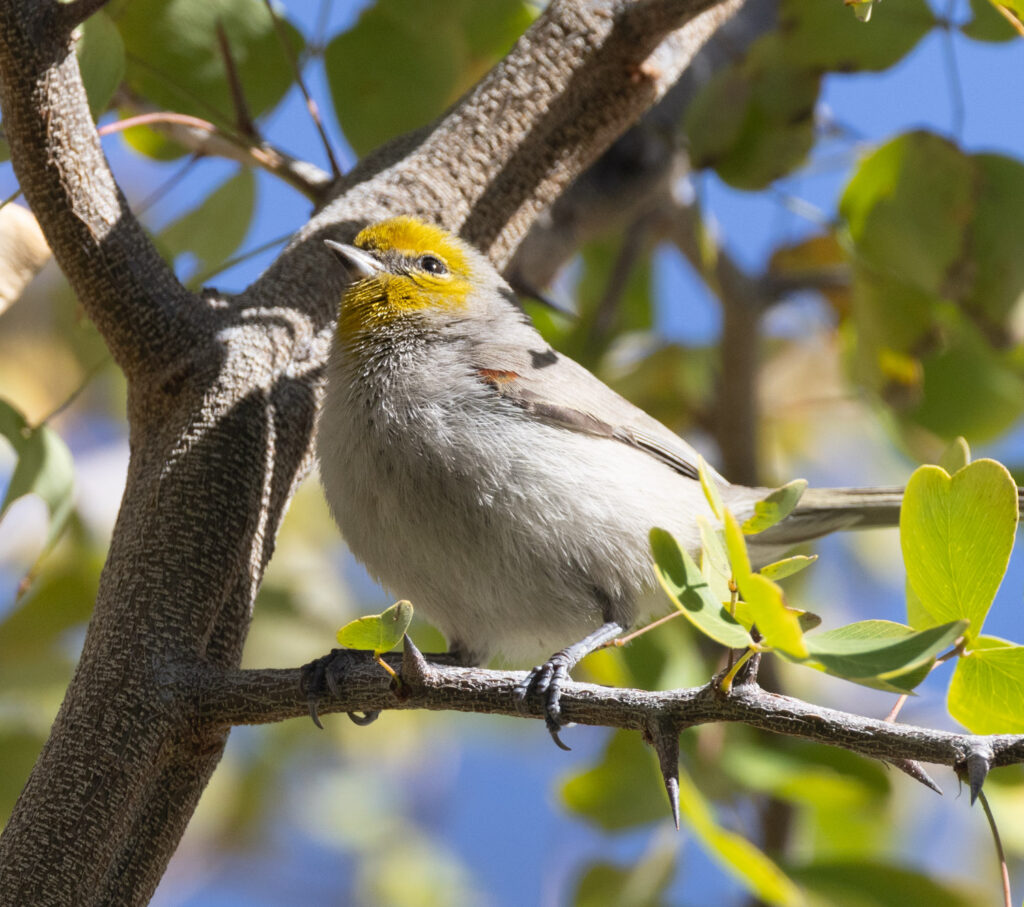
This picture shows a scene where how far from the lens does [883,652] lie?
48.9 inches

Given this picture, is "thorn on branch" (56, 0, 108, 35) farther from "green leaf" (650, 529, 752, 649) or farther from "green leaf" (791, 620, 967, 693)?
"green leaf" (791, 620, 967, 693)

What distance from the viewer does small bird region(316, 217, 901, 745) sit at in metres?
2.37

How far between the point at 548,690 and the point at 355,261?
1326 mm

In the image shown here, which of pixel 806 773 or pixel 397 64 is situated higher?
pixel 397 64

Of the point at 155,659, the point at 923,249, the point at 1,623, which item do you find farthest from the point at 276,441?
the point at 923,249

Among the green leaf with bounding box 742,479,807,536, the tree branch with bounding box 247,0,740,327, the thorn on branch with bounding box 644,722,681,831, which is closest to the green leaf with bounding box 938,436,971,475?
the green leaf with bounding box 742,479,807,536

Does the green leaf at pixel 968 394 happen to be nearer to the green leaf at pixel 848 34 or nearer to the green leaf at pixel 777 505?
the green leaf at pixel 848 34

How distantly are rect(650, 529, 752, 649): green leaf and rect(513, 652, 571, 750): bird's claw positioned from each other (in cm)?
30

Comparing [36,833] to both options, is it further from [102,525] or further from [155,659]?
[102,525]

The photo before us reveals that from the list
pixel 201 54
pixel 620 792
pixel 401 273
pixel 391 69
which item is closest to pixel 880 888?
pixel 620 792

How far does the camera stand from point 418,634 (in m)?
3.09

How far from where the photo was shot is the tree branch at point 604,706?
1.38m

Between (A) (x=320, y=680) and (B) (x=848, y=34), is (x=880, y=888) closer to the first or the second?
(A) (x=320, y=680)

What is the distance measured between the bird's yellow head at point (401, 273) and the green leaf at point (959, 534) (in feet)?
5.12
